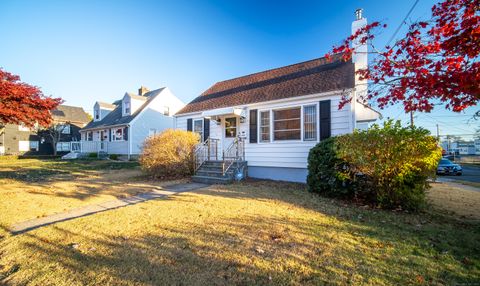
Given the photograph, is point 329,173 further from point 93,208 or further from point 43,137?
point 43,137

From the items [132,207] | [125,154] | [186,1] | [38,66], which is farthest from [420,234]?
[125,154]

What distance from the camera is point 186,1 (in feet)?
36.9

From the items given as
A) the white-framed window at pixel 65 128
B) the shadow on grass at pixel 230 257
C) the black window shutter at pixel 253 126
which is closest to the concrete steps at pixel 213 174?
the black window shutter at pixel 253 126

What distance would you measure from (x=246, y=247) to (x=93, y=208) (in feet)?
14.0

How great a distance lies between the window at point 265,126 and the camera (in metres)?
9.84

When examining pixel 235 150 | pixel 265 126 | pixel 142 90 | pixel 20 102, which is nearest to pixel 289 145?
pixel 265 126

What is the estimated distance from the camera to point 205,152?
10.7 m

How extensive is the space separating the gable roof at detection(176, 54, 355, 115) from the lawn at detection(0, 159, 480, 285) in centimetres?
555

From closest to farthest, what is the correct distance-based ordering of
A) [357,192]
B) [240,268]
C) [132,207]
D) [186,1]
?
[240,268] → [132,207] → [357,192] → [186,1]

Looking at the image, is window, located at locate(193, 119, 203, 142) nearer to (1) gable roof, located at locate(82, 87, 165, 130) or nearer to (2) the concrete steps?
(2) the concrete steps

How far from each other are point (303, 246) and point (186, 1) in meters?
12.8

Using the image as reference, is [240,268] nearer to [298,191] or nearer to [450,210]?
[298,191]

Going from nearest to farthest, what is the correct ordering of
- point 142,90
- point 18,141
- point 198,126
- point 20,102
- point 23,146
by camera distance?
point 20,102
point 198,126
point 142,90
point 18,141
point 23,146

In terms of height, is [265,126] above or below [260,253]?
above
